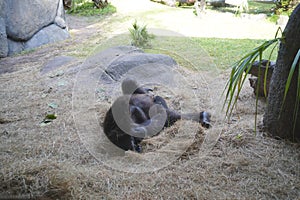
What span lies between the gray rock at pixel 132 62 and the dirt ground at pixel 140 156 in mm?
214

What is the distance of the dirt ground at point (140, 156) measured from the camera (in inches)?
59.2

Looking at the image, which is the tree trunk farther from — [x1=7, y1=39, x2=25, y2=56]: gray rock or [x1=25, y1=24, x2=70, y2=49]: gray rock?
[x1=25, y1=24, x2=70, y2=49]: gray rock

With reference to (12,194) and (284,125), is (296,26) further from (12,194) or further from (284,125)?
(12,194)

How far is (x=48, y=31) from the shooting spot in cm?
729

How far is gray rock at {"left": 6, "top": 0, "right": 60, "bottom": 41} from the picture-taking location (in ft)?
20.3

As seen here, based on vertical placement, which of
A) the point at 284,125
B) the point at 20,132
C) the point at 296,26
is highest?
the point at 296,26

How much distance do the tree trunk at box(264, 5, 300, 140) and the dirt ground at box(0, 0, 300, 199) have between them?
95 mm

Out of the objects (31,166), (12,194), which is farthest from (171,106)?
(12,194)

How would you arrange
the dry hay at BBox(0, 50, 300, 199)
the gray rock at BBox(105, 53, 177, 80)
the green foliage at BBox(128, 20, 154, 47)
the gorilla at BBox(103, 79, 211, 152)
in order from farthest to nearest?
the green foliage at BBox(128, 20, 154, 47)
the gray rock at BBox(105, 53, 177, 80)
the gorilla at BBox(103, 79, 211, 152)
the dry hay at BBox(0, 50, 300, 199)

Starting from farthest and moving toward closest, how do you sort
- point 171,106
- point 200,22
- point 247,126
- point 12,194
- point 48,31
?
1. point 200,22
2. point 48,31
3. point 171,106
4. point 247,126
5. point 12,194

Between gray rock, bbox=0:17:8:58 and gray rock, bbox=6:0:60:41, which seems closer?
gray rock, bbox=0:17:8:58

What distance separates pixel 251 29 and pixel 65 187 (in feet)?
24.0

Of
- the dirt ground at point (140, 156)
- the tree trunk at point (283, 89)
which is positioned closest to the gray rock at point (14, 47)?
the dirt ground at point (140, 156)

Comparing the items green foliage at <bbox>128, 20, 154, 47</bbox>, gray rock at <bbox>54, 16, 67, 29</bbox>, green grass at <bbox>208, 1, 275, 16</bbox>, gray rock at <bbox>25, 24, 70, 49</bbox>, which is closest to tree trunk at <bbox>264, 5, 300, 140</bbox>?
green foliage at <bbox>128, 20, 154, 47</bbox>
